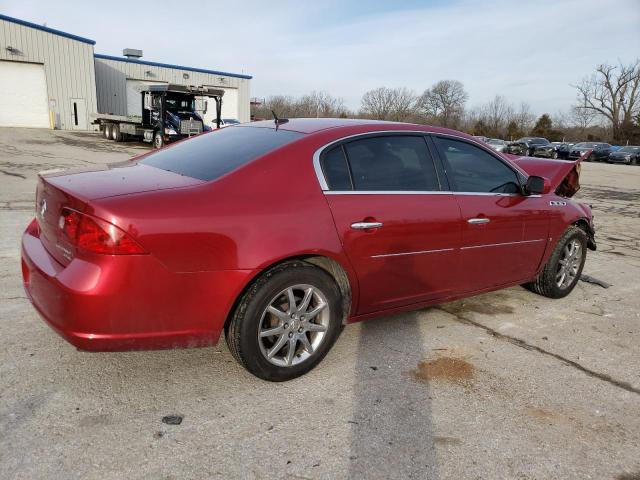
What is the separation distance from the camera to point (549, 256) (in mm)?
4574

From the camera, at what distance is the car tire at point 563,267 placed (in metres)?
4.61

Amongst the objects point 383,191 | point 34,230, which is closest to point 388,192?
point 383,191

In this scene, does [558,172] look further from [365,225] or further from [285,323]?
[285,323]

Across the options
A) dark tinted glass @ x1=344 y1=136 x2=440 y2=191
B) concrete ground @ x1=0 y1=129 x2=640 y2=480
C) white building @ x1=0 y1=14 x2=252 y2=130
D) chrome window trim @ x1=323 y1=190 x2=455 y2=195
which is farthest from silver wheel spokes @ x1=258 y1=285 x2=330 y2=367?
white building @ x1=0 y1=14 x2=252 y2=130

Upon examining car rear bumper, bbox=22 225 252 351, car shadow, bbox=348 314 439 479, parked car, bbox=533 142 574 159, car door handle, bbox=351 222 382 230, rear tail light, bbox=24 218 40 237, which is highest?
car door handle, bbox=351 222 382 230

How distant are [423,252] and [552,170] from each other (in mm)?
2280

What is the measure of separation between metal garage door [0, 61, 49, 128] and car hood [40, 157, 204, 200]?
32279 millimetres

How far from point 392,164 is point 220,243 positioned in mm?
1440

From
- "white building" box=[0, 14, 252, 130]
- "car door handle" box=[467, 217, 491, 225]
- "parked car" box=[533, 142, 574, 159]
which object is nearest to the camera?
"car door handle" box=[467, 217, 491, 225]

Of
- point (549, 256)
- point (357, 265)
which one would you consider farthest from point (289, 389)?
point (549, 256)

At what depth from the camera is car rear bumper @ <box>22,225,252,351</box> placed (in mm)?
2396

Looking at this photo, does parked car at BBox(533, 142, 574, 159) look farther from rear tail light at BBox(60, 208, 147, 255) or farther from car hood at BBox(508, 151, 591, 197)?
rear tail light at BBox(60, 208, 147, 255)

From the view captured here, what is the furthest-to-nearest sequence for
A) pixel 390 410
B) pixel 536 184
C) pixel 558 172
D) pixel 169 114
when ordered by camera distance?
pixel 169 114
pixel 558 172
pixel 536 184
pixel 390 410

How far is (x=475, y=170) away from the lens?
393cm
